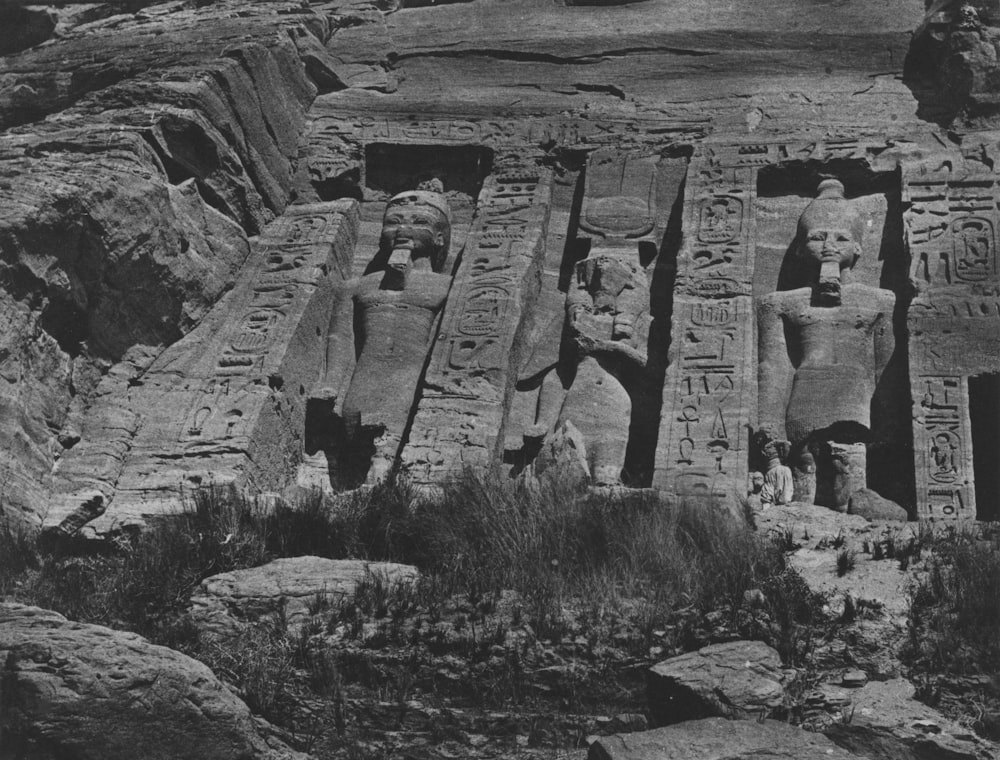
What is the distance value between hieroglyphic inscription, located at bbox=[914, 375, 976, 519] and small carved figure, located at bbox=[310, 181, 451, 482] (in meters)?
3.78

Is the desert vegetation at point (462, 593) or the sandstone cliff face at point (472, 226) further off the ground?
the sandstone cliff face at point (472, 226)

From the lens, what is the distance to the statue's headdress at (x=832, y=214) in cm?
1327

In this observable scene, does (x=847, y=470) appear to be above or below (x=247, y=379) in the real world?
below

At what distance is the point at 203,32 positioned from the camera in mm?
15719

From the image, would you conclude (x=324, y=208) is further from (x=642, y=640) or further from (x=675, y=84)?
(x=642, y=640)

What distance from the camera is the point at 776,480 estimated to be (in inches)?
458

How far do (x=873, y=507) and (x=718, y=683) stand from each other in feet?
11.6

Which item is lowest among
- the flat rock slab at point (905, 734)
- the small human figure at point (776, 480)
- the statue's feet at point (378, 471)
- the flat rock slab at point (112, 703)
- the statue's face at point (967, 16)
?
the flat rock slab at point (112, 703)

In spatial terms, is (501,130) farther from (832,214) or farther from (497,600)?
(497,600)

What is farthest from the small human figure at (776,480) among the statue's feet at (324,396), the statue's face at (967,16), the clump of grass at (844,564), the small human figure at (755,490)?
the statue's face at (967,16)

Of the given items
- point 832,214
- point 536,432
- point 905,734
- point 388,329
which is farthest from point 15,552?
point 832,214

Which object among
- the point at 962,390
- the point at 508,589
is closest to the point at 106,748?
the point at 508,589

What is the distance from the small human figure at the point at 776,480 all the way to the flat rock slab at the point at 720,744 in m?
3.89

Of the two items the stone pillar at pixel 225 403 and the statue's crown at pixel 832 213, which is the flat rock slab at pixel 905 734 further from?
the statue's crown at pixel 832 213
